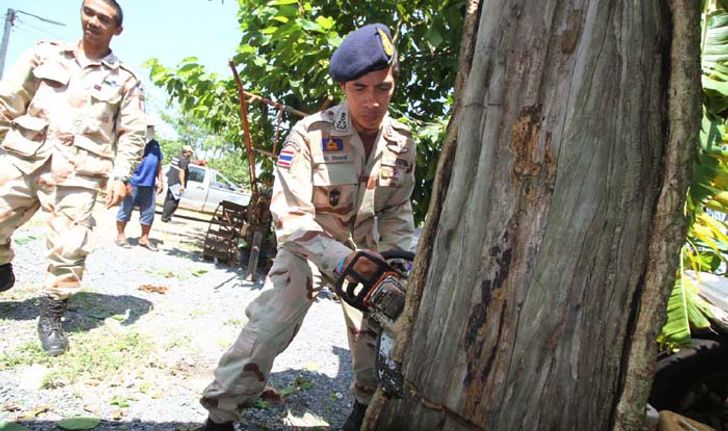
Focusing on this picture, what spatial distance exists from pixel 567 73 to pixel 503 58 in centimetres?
17

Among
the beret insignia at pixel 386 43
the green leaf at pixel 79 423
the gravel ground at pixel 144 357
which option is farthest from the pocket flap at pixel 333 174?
the green leaf at pixel 79 423

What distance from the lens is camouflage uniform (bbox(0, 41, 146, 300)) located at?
3199mm

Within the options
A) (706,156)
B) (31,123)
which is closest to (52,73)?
(31,123)

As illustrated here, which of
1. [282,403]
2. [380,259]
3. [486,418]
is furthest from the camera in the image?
[282,403]

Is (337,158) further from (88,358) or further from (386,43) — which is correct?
(88,358)

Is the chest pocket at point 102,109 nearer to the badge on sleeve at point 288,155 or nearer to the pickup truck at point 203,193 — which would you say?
the badge on sleeve at point 288,155

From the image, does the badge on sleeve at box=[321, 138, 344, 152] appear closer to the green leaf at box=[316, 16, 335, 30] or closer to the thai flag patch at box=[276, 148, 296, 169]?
the thai flag patch at box=[276, 148, 296, 169]

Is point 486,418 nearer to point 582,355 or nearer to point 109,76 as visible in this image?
point 582,355

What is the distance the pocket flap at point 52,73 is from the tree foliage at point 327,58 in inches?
71.0

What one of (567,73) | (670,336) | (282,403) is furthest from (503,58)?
(282,403)

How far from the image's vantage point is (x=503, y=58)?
123 centimetres

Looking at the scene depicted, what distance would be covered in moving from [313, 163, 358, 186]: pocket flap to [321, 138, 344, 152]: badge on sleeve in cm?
8

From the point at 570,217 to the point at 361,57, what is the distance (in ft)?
4.41

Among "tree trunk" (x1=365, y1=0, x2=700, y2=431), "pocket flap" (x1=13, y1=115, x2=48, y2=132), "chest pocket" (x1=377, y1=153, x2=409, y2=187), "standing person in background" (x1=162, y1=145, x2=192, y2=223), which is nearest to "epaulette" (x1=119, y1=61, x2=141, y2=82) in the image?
"pocket flap" (x1=13, y1=115, x2=48, y2=132)
